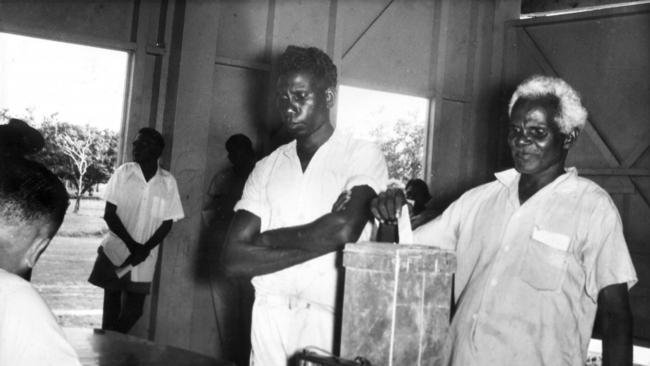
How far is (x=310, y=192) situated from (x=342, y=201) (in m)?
0.27

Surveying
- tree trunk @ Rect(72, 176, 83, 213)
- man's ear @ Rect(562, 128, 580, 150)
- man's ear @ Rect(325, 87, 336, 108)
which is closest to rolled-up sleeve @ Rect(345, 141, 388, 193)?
man's ear @ Rect(325, 87, 336, 108)

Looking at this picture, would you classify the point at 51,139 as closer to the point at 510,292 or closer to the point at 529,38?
the point at 510,292

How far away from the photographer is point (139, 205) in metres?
5.53

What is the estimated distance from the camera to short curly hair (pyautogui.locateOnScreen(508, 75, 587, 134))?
2.42m

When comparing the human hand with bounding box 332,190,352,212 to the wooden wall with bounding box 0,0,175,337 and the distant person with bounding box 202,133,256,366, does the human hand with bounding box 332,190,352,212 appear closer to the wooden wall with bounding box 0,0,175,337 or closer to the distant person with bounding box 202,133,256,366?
the distant person with bounding box 202,133,256,366

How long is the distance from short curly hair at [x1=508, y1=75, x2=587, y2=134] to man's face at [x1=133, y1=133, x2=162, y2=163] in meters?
3.93

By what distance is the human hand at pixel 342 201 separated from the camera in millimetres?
2186

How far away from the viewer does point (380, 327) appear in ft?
4.63

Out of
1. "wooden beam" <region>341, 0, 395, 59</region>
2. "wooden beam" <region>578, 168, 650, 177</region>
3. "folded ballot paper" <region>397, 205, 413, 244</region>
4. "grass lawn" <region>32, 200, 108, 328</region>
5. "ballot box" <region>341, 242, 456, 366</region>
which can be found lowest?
"grass lawn" <region>32, 200, 108, 328</region>

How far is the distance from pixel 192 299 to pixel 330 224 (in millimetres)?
4415

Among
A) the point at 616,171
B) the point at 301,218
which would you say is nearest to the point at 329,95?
the point at 301,218

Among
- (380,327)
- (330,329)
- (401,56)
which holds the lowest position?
(330,329)

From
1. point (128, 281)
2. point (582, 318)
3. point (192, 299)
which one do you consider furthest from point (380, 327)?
point (192, 299)

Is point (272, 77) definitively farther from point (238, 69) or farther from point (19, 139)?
point (19, 139)
